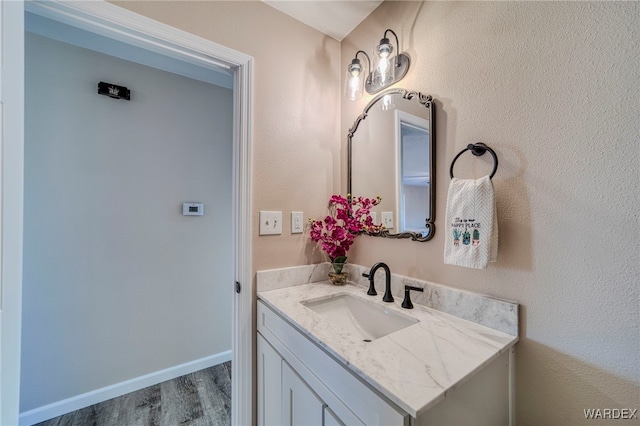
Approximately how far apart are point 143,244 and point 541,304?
2190 millimetres

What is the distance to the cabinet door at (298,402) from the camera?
2.53 ft

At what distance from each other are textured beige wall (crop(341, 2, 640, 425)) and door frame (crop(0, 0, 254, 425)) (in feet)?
3.02

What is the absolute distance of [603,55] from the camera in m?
0.67

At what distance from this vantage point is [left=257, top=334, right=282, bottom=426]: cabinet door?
3.25 ft

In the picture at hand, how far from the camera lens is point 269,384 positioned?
1063mm

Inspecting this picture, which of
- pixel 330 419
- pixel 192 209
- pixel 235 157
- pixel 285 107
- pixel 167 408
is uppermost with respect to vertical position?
pixel 285 107

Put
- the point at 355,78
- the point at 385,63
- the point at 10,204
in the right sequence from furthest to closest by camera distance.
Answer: the point at 355,78 < the point at 385,63 < the point at 10,204

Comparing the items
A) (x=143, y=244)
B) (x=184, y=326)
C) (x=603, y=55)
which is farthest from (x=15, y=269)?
(x=603, y=55)

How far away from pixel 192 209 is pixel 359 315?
1.50m

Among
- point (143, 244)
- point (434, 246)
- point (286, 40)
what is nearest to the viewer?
point (434, 246)

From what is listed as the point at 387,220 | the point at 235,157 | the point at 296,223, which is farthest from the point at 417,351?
the point at 235,157

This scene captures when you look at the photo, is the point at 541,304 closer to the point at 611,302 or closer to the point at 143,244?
the point at 611,302

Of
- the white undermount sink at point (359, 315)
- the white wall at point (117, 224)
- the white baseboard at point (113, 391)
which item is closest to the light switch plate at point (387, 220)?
the white undermount sink at point (359, 315)

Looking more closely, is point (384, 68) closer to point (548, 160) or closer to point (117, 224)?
point (548, 160)
